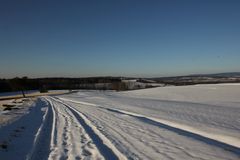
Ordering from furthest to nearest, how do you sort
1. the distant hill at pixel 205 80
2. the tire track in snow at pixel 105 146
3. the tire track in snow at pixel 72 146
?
the distant hill at pixel 205 80, the tire track in snow at pixel 72 146, the tire track in snow at pixel 105 146

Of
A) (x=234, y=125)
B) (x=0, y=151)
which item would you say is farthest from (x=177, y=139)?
(x=0, y=151)

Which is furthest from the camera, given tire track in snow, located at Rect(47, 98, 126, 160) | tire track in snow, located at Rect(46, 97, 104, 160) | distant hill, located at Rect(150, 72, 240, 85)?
distant hill, located at Rect(150, 72, 240, 85)

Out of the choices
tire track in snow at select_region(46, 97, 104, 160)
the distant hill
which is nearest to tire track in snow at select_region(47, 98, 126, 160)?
tire track in snow at select_region(46, 97, 104, 160)

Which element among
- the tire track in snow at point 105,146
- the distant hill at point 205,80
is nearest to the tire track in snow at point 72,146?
the tire track in snow at point 105,146

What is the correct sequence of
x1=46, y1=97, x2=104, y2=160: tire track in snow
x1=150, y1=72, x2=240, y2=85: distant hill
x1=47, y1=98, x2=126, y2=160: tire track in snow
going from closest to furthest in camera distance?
1. x1=47, y1=98, x2=126, y2=160: tire track in snow
2. x1=46, y1=97, x2=104, y2=160: tire track in snow
3. x1=150, y1=72, x2=240, y2=85: distant hill

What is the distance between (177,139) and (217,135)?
159 cm

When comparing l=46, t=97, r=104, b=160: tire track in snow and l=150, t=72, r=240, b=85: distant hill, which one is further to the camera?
l=150, t=72, r=240, b=85: distant hill

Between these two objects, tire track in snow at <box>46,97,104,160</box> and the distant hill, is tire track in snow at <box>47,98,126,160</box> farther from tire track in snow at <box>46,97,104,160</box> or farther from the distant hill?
the distant hill

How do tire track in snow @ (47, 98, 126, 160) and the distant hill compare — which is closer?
tire track in snow @ (47, 98, 126, 160)

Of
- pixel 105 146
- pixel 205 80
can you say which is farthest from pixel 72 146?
pixel 205 80

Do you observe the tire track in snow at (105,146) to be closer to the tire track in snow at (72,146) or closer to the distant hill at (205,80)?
the tire track in snow at (72,146)

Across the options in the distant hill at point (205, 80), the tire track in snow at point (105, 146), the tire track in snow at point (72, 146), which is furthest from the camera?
the distant hill at point (205, 80)

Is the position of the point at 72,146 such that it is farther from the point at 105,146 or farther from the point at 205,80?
the point at 205,80

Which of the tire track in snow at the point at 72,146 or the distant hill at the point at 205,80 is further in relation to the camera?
the distant hill at the point at 205,80
